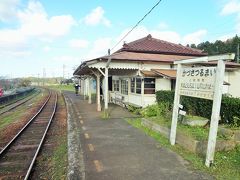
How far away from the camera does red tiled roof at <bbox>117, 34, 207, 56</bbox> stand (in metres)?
20.1

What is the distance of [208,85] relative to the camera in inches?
240

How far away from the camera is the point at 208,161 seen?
5.90 meters

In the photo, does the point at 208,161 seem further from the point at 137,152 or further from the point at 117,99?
the point at 117,99

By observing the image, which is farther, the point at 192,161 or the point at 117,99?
the point at 117,99

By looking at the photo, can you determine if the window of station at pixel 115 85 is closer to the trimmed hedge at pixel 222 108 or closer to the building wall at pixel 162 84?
the building wall at pixel 162 84

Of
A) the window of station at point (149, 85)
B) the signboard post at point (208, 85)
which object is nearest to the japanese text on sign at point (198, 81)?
the signboard post at point (208, 85)

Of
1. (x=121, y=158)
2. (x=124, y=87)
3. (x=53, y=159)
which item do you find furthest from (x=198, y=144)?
(x=124, y=87)

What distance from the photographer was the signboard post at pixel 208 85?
5711 millimetres

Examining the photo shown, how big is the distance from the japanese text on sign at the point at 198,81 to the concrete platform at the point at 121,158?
1869 millimetres

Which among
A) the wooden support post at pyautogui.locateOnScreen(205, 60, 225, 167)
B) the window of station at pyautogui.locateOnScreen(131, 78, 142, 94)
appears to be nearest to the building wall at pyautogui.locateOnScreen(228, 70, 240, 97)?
the window of station at pyautogui.locateOnScreen(131, 78, 142, 94)

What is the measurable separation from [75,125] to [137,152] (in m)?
5.28

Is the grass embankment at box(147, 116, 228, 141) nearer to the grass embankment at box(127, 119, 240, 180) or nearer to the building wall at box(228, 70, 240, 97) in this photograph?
the grass embankment at box(127, 119, 240, 180)

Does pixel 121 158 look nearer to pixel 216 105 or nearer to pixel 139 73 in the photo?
pixel 216 105

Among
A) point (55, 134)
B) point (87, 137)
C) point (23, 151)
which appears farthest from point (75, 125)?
point (23, 151)
